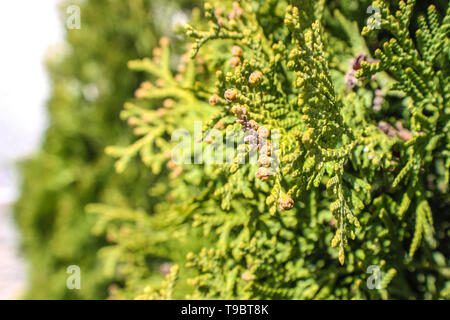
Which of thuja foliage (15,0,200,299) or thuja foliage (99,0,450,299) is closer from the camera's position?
thuja foliage (99,0,450,299)

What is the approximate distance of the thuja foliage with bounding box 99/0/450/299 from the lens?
1075mm

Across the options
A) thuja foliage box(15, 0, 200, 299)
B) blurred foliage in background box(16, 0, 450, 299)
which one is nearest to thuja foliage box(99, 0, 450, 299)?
blurred foliage in background box(16, 0, 450, 299)

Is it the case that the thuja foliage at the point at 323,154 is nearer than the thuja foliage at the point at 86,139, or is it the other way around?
the thuja foliage at the point at 323,154

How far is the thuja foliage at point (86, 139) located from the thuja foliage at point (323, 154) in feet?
6.51

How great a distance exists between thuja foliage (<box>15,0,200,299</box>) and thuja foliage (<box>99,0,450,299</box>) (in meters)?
1.98

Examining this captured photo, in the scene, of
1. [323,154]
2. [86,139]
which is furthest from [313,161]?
[86,139]

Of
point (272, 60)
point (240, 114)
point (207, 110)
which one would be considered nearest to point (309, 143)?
point (240, 114)

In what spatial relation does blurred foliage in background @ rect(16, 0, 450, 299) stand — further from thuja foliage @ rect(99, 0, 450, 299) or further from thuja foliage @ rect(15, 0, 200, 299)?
thuja foliage @ rect(15, 0, 200, 299)

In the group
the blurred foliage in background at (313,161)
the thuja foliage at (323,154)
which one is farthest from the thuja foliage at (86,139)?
the thuja foliage at (323,154)

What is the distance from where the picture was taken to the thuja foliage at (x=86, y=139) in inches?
141

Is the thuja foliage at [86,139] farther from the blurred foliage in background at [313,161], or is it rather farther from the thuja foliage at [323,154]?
the thuja foliage at [323,154]

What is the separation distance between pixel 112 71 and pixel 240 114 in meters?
3.08

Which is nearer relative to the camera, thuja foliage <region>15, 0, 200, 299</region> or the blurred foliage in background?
the blurred foliage in background

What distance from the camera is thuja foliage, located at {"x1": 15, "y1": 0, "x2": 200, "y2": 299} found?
11.7 feet
